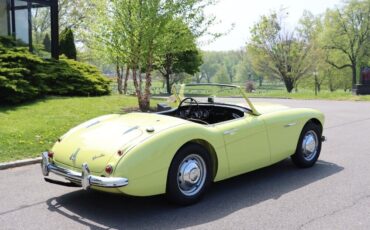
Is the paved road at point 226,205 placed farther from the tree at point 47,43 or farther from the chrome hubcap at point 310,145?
the tree at point 47,43

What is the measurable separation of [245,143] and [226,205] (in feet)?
2.81

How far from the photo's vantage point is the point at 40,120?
9500mm

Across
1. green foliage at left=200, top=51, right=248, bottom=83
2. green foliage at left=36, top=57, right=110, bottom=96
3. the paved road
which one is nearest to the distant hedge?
green foliage at left=36, top=57, right=110, bottom=96

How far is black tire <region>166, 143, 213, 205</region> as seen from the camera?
14.4 ft

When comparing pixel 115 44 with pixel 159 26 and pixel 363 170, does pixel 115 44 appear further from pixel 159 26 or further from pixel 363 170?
pixel 363 170

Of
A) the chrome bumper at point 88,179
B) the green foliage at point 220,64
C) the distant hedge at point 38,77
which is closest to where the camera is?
the chrome bumper at point 88,179

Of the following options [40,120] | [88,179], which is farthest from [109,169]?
[40,120]

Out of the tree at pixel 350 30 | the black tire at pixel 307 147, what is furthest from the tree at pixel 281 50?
the black tire at pixel 307 147

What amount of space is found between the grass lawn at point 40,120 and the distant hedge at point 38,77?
1.37 feet

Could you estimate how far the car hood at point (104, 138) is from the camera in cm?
426

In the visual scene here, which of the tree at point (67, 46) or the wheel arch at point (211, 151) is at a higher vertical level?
the tree at point (67, 46)

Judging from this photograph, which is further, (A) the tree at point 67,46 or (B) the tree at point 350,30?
(B) the tree at point 350,30

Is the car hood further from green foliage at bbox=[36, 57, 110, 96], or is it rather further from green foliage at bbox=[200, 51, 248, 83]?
green foliage at bbox=[200, 51, 248, 83]

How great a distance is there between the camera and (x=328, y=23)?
200ft
